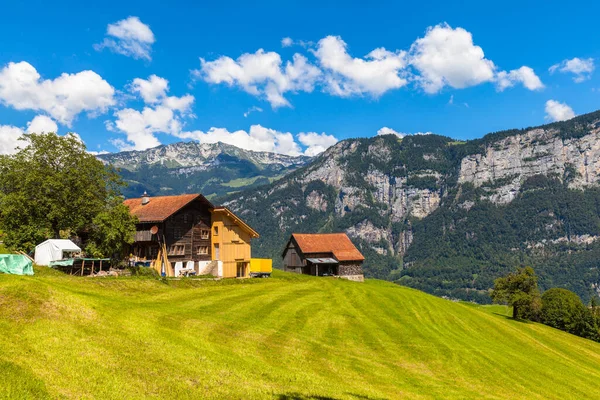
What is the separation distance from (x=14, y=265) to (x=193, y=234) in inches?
1174

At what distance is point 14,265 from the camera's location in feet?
114

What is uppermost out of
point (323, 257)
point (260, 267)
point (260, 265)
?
point (323, 257)

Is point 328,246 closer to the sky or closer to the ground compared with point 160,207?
closer to the ground

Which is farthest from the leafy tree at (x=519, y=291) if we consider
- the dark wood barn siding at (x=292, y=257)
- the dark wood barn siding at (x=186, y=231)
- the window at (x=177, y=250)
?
the window at (x=177, y=250)

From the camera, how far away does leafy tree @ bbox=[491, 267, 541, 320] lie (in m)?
79.1

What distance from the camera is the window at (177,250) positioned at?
60312 mm

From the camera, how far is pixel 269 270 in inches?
2820

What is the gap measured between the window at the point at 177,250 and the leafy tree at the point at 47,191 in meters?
11.5

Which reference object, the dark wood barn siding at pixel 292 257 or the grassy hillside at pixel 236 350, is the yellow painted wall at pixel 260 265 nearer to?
the dark wood barn siding at pixel 292 257

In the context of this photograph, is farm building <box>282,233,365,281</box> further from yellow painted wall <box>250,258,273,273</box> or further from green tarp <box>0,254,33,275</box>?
green tarp <box>0,254,33,275</box>

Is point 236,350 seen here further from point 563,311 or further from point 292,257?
point 563,311

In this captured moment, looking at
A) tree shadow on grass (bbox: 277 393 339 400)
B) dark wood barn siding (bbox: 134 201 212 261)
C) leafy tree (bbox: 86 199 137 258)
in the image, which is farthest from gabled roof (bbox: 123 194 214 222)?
tree shadow on grass (bbox: 277 393 339 400)

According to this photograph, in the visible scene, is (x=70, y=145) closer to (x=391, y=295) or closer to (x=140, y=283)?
(x=140, y=283)

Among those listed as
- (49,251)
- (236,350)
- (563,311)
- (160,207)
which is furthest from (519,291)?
(49,251)
